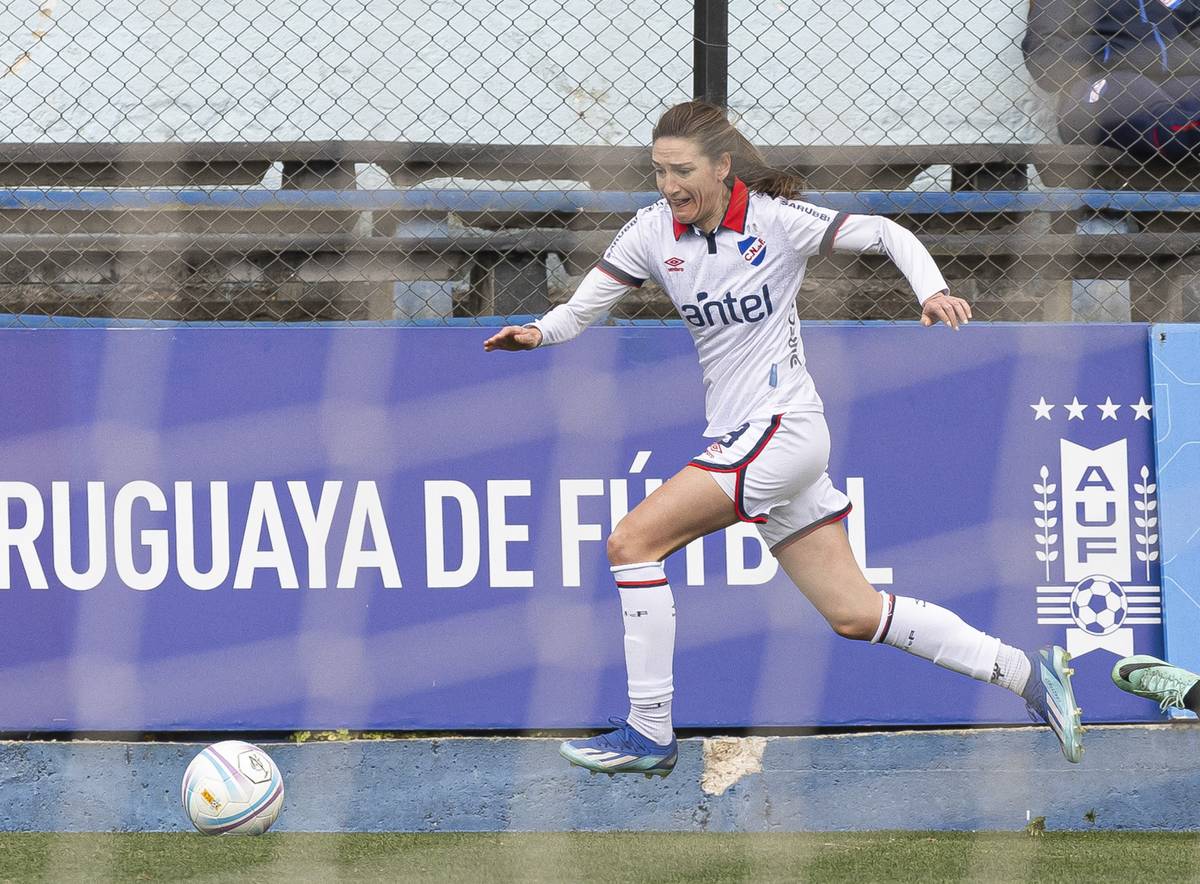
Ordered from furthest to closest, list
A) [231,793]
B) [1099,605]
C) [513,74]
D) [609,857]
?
[513,74] → [1099,605] → [609,857] → [231,793]

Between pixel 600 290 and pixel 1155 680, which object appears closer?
pixel 600 290

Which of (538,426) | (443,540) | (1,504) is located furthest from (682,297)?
(1,504)

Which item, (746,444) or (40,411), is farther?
(40,411)

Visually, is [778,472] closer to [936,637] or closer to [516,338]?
[936,637]

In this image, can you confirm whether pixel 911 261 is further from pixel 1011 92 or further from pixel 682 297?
pixel 1011 92

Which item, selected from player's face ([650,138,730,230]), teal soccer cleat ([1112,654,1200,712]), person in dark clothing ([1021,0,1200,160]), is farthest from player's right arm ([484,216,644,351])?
person in dark clothing ([1021,0,1200,160])

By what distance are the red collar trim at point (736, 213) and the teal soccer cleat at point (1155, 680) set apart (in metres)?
1.76

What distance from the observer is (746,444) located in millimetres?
3738

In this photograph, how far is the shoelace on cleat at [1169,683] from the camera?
410cm

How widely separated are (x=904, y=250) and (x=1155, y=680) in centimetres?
152

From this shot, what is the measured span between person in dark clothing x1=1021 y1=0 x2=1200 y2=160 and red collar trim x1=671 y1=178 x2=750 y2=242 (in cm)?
220

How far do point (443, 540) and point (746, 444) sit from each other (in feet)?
4.78

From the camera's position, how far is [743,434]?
12.3 feet

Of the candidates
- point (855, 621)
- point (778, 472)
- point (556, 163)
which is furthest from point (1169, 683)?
point (556, 163)
